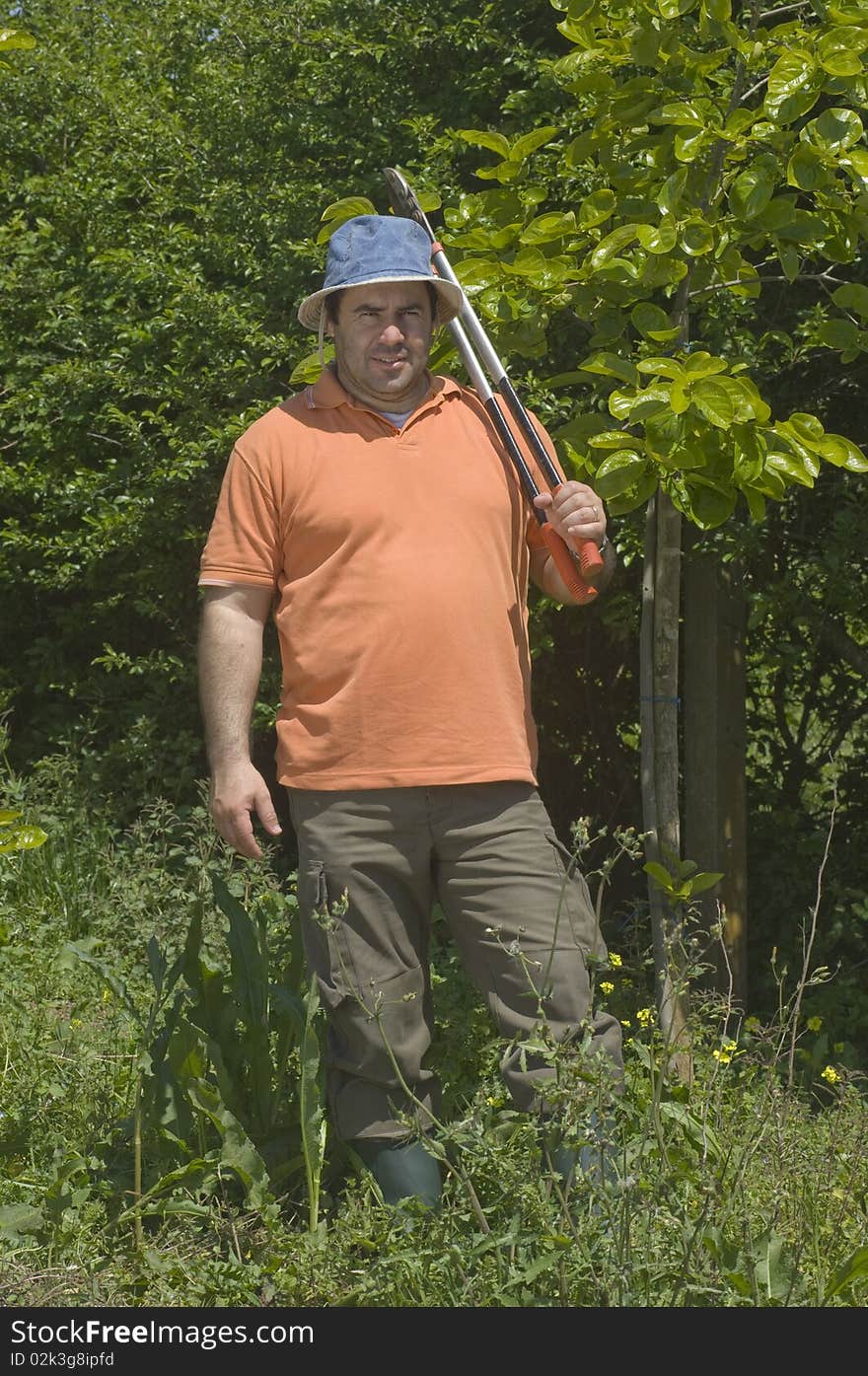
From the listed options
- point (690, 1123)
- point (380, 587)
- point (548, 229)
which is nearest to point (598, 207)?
point (548, 229)

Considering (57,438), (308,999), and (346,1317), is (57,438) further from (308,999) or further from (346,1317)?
(346,1317)

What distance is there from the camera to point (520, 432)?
3387 millimetres

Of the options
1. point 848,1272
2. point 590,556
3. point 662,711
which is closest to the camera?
point 848,1272

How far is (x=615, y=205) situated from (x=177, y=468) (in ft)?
7.47

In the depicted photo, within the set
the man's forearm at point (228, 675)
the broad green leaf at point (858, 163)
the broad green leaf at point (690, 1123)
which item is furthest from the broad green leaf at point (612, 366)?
the broad green leaf at point (690, 1123)

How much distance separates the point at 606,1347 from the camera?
271 cm

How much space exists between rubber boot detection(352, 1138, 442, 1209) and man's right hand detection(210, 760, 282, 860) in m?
0.67

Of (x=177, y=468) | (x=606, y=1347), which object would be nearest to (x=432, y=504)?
(x=606, y=1347)

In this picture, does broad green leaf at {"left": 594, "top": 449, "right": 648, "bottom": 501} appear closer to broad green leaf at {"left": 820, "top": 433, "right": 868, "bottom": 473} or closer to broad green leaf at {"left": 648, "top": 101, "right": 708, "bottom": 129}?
broad green leaf at {"left": 820, "top": 433, "right": 868, "bottom": 473}

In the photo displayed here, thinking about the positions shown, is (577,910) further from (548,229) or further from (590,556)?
(548,229)

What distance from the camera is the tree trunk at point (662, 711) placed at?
3.83 metres

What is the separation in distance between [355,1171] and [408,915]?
638 millimetres

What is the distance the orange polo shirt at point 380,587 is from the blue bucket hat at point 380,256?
0.26 metres

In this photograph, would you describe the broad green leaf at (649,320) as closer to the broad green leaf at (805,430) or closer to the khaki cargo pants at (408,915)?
the broad green leaf at (805,430)
